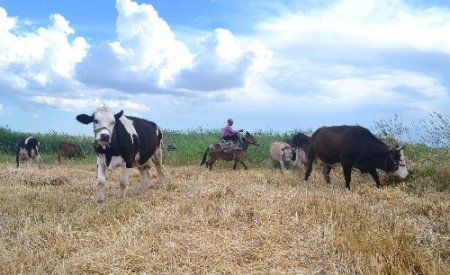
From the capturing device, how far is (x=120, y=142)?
9.78 meters

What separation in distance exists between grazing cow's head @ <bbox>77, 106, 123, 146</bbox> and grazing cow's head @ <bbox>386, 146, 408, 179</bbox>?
6701 mm

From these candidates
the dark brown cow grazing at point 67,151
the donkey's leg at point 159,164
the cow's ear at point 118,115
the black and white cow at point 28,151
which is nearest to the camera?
the cow's ear at point 118,115

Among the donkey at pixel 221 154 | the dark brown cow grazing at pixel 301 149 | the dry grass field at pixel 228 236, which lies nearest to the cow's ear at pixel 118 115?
the dry grass field at pixel 228 236

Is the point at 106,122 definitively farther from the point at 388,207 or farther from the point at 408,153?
the point at 408,153

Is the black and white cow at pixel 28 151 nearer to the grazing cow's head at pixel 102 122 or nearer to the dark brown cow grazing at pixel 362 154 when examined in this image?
the grazing cow's head at pixel 102 122

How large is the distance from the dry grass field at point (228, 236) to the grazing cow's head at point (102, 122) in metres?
1.21

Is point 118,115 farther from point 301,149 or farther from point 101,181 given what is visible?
point 301,149

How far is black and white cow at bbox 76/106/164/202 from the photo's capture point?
361 inches

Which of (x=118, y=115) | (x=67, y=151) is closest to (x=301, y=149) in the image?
(x=118, y=115)

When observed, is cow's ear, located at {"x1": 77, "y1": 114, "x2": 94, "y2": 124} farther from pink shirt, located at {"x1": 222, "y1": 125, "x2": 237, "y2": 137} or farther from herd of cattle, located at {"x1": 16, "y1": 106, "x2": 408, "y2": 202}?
pink shirt, located at {"x1": 222, "y1": 125, "x2": 237, "y2": 137}

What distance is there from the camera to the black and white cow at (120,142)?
9.16m

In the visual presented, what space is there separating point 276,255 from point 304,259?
291 mm

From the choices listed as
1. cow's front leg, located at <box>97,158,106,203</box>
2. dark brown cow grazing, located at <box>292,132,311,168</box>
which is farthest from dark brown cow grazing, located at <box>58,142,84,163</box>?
cow's front leg, located at <box>97,158,106,203</box>

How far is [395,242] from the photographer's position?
527 centimetres
